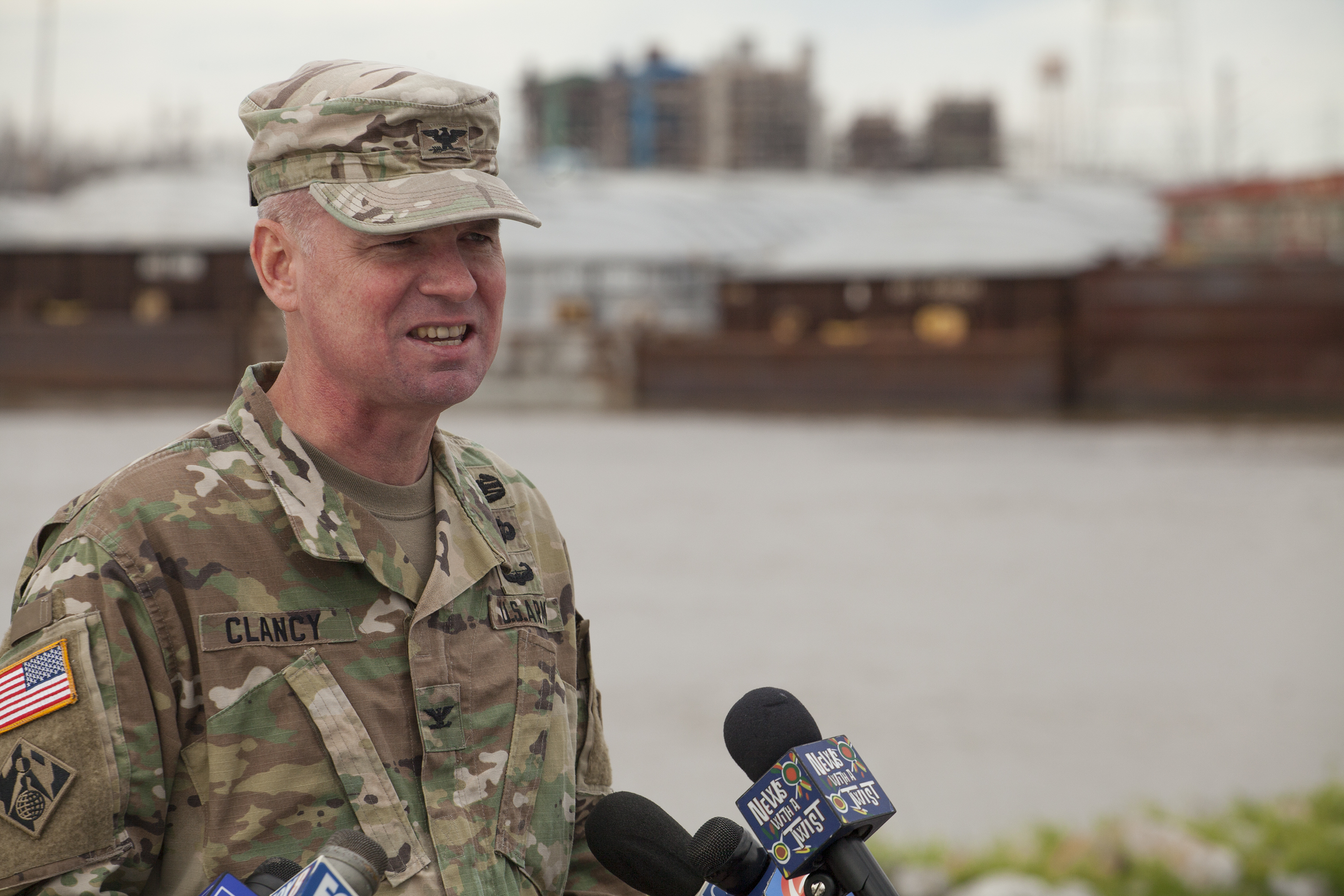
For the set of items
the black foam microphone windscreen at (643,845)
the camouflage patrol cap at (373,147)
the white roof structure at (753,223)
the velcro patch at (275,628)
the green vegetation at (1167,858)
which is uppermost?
the white roof structure at (753,223)

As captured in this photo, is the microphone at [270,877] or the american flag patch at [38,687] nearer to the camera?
the microphone at [270,877]

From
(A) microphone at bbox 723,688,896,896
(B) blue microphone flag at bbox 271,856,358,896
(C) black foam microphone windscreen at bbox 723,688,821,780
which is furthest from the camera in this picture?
(C) black foam microphone windscreen at bbox 723,688,821,780

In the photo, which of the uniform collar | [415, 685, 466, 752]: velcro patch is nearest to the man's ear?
the uniform collar

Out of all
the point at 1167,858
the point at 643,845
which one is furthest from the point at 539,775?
the point at 1167,858

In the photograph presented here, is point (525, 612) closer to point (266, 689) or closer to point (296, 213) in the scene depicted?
point (266, 689)

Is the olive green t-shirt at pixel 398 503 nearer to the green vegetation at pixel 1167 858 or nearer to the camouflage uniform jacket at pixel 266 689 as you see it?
the camouflage uniform jacket at pixel 266 689

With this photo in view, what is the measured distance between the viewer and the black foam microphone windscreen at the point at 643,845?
1.35m

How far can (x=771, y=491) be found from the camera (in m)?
14.4

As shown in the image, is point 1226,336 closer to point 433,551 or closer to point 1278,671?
point 1278,671

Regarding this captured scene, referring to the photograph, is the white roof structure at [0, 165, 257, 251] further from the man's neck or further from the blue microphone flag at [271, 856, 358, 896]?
the blue microphone flag at [271, 856, 358, 896]

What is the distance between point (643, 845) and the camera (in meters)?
1.37

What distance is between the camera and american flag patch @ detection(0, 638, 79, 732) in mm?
1137

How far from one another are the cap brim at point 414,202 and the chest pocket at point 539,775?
46cm

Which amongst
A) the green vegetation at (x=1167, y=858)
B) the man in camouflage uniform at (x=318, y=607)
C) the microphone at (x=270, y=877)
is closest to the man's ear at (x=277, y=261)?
the man in camouflage uniform at (x=318, y=607)
